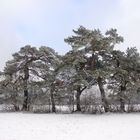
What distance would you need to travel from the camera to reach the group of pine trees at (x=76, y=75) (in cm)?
1975

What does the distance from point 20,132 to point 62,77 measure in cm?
959

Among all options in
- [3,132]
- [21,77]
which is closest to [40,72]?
[21,77]

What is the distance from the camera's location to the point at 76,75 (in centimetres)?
1966

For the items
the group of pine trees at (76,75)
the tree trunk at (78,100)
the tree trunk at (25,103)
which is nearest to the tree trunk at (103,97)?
the group of pine trees at (76,75)

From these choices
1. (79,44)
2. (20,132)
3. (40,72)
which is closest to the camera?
(20,132)

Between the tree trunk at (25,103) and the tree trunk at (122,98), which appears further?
the tree trunk at (25,103)

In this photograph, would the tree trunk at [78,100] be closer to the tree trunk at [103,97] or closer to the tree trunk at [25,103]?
the tree trunk at [103,97]

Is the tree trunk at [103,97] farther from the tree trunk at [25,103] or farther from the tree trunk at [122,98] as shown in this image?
the tree trunk at [25,103]

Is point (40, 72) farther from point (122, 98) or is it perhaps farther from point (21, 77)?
point (122, 98)

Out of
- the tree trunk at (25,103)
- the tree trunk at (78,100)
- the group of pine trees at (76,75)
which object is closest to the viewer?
the group of pine trees at (76,75)

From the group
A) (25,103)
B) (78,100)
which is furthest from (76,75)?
(25,103)

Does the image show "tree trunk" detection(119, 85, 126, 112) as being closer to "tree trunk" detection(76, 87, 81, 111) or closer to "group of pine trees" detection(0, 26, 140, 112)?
"group of pine trees" detection(0, 26, 140, 112)

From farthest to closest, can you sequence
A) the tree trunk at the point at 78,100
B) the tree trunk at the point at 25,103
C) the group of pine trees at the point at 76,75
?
the tree trunk at the point at 25,103 → the tree trunk at the point at 78,100 → the group of pine trees at the point at 76,75

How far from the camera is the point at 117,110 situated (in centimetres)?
2091
